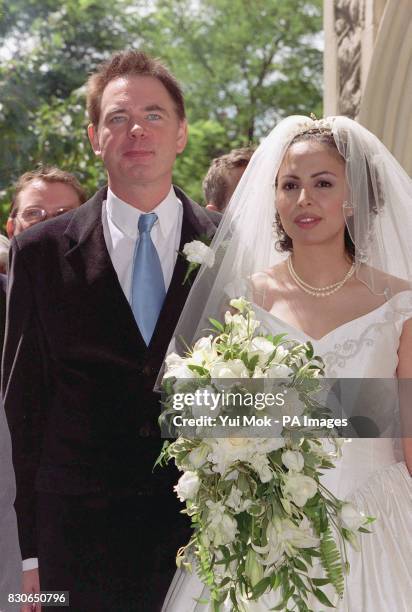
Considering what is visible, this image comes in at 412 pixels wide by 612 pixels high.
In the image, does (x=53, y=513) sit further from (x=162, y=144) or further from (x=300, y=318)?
(x=162, y=144)

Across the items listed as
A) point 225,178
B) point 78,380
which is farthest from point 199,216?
point 225,178

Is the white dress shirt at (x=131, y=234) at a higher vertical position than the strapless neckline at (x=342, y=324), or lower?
higher

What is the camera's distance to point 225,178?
5574mm

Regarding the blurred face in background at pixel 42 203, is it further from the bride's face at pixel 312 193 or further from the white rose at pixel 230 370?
the white rose at pixel 230 370

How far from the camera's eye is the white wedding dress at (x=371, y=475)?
356cm

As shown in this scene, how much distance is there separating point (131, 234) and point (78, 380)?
1.87ft

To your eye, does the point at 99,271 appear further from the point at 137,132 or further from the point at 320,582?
the point at 320,582

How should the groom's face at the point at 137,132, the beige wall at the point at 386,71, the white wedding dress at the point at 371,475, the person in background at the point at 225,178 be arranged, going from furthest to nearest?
the beige wall at the point at 386,71 → the person in background at the point at 225,178 → the groom's face at the point at 137,132 → the white wedding dress at the point at 371,475

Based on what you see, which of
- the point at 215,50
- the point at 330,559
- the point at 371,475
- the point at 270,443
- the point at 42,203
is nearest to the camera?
the point at 270,443

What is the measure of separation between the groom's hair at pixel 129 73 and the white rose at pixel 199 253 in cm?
54

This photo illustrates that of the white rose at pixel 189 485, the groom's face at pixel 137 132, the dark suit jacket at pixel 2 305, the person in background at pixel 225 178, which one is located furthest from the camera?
the person in background at pixel 225 178

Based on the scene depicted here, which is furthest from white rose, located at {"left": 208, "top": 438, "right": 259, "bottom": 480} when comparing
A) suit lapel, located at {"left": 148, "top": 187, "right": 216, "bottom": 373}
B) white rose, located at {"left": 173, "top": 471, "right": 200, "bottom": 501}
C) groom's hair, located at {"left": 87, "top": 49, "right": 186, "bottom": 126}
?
groom's hair, located at {"left": 87, "top": 49, "right": 186, "bottom": 126}

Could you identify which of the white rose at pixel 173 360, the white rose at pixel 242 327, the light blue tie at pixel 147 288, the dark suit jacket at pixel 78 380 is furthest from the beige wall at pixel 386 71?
the white rose at pixel 173 360

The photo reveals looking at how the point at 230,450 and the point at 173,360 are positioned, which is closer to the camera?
the point at 230,450
